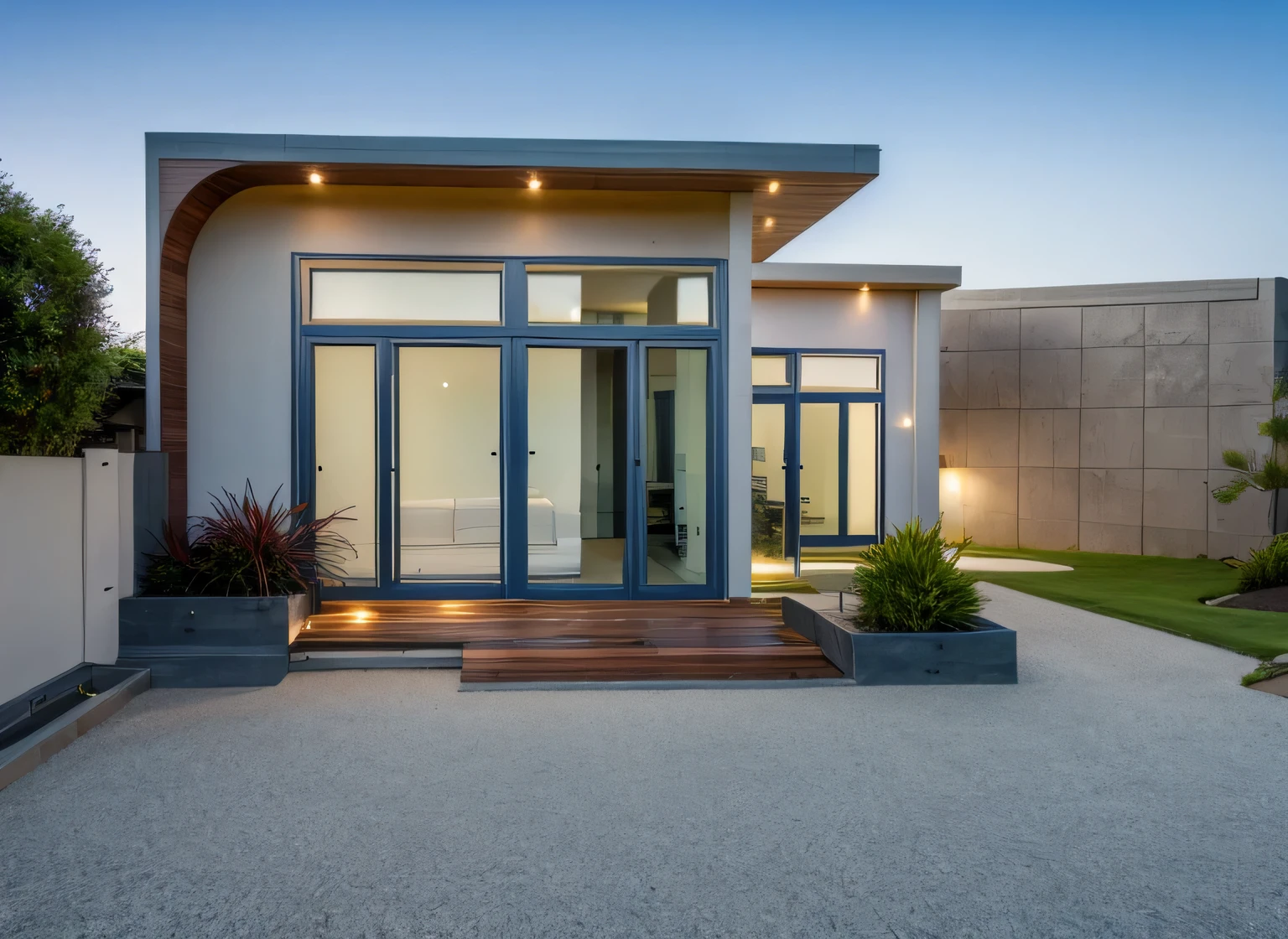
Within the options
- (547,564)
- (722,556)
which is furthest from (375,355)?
(722,556)

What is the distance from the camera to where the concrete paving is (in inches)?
86.4

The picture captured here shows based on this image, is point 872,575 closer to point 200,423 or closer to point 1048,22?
point 200,423

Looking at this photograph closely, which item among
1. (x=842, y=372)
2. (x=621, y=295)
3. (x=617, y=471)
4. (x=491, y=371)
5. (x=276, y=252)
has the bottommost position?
(x=617, y=471)

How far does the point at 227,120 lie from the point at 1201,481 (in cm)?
1350

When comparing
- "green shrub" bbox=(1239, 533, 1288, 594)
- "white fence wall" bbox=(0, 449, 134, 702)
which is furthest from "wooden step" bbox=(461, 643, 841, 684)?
"green shrub" bbox=(1239, 533, 1288, 594)

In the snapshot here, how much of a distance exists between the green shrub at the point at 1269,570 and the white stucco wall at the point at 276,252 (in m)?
6.65

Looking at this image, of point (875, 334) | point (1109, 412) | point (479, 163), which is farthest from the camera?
point (1109, 412)

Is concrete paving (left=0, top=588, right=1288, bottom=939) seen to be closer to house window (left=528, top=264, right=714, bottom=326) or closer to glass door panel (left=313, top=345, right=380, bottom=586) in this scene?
glass door panel (left=313, top=345, right=380, bottom=586)

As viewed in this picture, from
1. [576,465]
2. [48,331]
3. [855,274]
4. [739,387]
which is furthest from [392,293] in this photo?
[855,274]

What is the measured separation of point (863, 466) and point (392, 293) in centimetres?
637

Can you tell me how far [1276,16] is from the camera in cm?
1029

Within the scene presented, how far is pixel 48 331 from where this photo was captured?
3.98m

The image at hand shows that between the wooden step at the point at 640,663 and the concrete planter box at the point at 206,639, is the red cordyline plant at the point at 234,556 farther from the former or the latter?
the wooden step at the point at 640,663

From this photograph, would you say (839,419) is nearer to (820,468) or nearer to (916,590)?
(820,468)
